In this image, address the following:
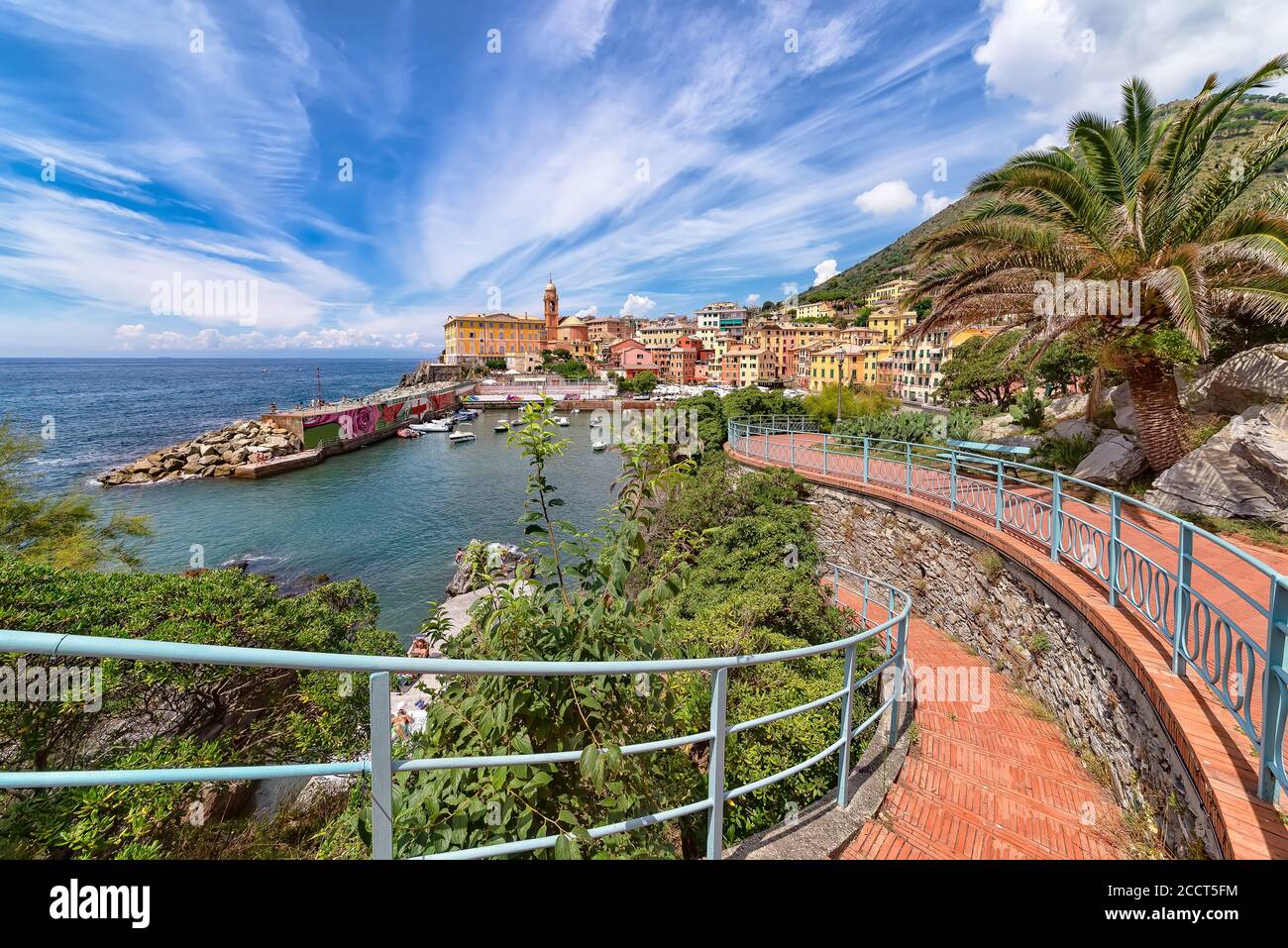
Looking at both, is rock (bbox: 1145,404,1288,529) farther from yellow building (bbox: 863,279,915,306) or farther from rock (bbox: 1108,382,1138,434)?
yellow building (bbox: 863,279,915,306)

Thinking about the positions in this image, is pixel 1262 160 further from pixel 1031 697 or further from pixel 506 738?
pixel 506 738

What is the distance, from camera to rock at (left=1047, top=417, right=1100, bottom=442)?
10688 mm

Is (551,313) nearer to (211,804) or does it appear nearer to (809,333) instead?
(809,333)

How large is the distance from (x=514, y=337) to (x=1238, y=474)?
121975 mm

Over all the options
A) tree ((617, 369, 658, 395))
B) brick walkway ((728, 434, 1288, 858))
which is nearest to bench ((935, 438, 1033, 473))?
brick walkway ((728, 434, 1288, 858))

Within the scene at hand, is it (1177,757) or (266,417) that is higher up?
(266,417)

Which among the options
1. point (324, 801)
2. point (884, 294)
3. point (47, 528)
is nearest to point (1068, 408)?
point (324, 801)

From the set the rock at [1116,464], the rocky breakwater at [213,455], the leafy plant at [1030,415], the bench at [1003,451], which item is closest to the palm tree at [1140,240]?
the rock at [1116,464]

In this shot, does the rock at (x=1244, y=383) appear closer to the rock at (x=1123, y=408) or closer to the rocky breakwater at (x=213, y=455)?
the rock at (x=1123, y=408)

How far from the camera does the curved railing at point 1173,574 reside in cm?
248

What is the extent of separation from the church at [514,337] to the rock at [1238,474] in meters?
110
